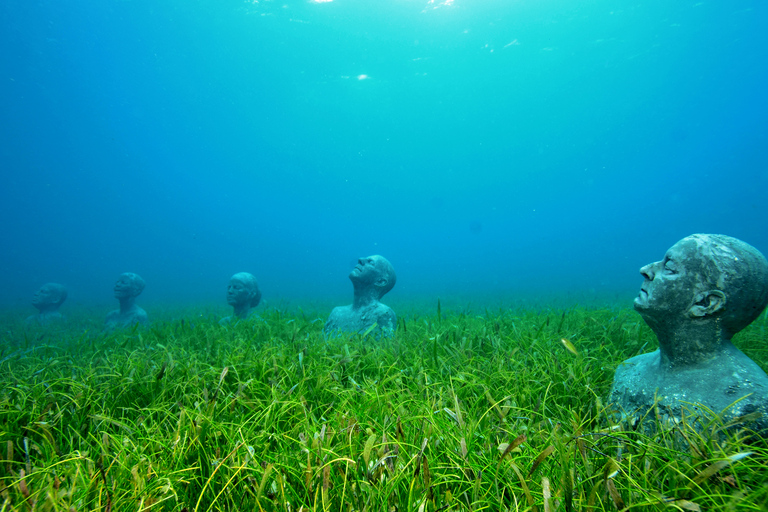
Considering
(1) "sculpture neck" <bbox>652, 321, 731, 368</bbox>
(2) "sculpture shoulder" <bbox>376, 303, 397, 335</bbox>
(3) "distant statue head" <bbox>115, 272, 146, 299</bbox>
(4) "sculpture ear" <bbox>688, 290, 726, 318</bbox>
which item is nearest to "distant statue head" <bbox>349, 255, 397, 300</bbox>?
(2) "sculpture shoulder" <bbox>376, 303, 397, 335</bbox>

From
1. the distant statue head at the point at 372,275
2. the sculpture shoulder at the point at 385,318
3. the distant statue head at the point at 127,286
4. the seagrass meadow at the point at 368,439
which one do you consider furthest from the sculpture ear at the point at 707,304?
the distant statue head at the point at 127,286

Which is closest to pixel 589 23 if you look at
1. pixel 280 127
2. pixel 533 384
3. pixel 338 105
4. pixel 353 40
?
pixel 353 40

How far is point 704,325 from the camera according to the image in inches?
77.2

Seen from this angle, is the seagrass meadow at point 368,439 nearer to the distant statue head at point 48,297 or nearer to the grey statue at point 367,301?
the grey statue at point 367,301

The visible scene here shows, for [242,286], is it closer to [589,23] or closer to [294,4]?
[294,4]

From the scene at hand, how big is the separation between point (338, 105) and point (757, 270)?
89630mm

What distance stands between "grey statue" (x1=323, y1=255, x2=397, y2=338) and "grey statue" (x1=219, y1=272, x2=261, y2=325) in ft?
9.54

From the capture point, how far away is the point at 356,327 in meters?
5.03

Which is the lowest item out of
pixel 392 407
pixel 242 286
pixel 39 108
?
pixel 242 286

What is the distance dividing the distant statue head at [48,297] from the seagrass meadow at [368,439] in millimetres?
7922

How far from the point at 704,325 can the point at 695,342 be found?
4.7 inches

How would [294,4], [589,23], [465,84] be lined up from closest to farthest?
[294,4] → [589,23] → [465,84]

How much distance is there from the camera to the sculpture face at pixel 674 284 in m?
1.98

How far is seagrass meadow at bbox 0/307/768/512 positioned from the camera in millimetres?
1153
